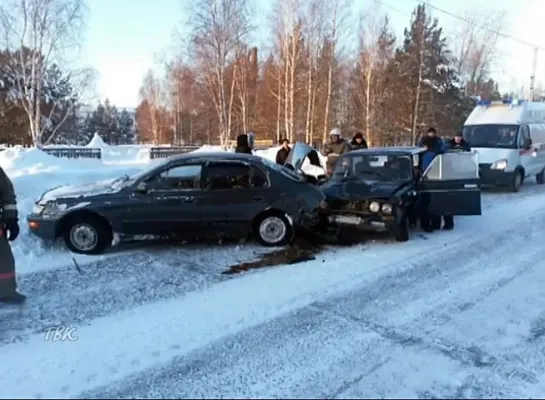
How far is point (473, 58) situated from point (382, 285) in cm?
5235

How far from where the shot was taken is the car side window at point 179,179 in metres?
7.01

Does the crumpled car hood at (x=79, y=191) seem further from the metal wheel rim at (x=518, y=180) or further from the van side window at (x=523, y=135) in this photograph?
the van side window at (x=523, y=135)

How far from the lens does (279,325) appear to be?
14.4 feet

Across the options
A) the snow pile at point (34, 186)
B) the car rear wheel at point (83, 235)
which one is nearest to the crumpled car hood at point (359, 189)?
the car rear wheel at point (83, 235)

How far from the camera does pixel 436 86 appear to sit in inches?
1623

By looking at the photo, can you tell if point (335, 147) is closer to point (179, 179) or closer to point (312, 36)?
point (179, 179)

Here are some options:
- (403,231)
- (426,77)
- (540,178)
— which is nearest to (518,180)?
(540,178)

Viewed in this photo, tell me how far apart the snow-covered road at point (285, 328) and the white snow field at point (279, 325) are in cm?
2

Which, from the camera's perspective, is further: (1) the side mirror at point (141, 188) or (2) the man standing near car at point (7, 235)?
(1) the side mirror at point (141, 188)

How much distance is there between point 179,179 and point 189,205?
42 centimetres

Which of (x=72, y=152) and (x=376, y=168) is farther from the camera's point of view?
(x=72, y=152)

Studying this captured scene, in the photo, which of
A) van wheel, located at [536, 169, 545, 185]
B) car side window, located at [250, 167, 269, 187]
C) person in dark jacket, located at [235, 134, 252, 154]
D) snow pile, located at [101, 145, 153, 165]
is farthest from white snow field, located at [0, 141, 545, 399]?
snow pile, located at [101, 145, 153, 165]

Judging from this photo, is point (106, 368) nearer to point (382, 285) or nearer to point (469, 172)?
point (382, 285)

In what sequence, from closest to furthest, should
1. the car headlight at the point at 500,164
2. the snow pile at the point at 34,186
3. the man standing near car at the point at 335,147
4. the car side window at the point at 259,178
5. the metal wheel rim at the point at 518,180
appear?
the snow pile at the point at 34,186
the car side window at the point at 259,178
the man standing near car at the point at 335,147
the car headlight at the point at 500,164
the metal wheel rim at the point at 518,180
